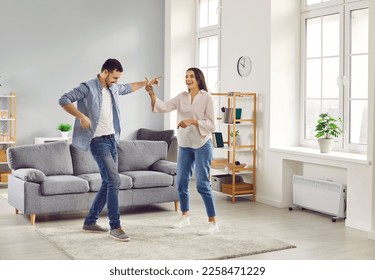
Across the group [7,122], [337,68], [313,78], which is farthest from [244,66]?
[7,122]

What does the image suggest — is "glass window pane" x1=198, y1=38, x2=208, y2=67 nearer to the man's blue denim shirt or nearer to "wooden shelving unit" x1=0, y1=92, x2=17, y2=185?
"wooden shelving unit" x1=0, y1=92, x2=17, y2=185

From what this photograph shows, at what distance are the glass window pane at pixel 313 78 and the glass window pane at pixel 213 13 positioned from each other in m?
2.29

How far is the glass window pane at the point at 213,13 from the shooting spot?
28.8 feet

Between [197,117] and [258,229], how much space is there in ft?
4.24

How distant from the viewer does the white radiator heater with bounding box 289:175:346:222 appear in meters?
5.97

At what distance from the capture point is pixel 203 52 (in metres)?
9.23

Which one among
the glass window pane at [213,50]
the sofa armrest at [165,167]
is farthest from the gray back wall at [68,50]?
the sofa armrest at [165,167]

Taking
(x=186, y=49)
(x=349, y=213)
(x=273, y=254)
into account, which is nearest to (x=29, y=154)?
(x=273, y=254)

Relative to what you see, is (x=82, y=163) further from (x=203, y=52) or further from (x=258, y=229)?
(x=203, y=52)

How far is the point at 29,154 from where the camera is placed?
6.10 m

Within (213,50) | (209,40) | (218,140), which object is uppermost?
(209,40)

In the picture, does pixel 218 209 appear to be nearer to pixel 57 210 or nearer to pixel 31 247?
pixel 57 210

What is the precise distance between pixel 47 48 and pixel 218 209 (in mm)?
3885

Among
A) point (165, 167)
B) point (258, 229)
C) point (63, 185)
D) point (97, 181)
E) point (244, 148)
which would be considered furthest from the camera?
point (244, 148)
